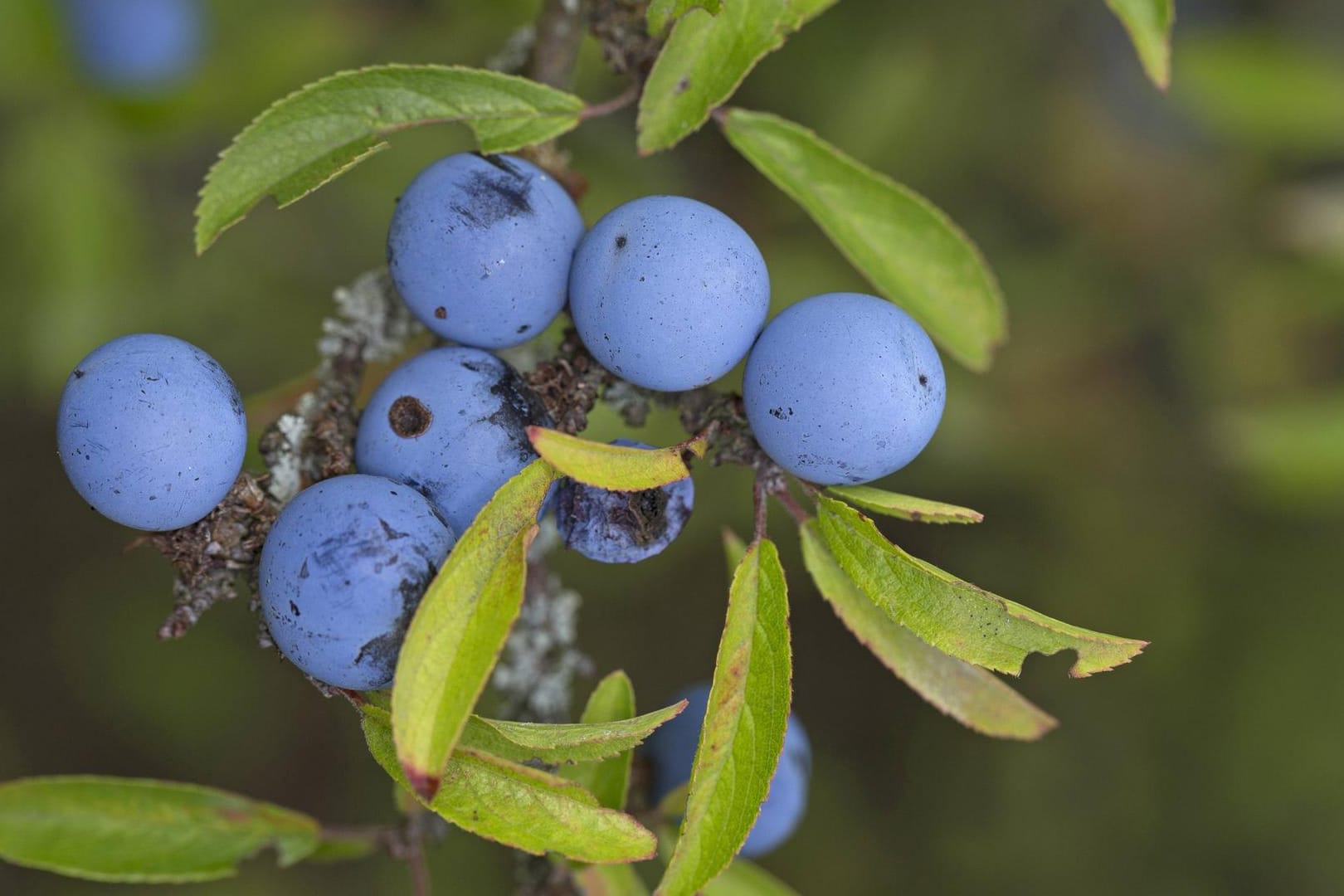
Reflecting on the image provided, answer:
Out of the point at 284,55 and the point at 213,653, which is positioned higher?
the point at 284,55

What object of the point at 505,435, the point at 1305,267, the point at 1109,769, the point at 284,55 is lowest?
the point at 1109,769

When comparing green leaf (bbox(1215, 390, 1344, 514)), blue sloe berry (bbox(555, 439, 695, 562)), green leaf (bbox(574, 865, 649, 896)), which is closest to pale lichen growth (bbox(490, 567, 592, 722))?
green leaf (bbox(574, 865, 649, 896))

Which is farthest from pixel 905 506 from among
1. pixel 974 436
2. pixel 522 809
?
pixel 974 436

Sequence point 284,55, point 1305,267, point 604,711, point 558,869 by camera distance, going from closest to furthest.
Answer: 1. point 604,711
2. point 558,869
3. point 284,55
4. point 1305,267

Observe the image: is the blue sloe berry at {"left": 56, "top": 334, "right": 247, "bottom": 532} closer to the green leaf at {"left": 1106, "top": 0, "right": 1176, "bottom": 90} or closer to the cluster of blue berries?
the cluster of blue berries

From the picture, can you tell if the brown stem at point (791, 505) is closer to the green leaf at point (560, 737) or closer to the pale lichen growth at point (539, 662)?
the green leaf at point (560, 737)

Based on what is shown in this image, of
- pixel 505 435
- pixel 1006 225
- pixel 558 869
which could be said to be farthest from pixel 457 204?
pixel 1006 225

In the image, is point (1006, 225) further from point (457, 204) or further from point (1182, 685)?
point (457, 204)

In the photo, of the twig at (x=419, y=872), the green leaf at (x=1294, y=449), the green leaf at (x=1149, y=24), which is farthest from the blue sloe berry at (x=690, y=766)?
the green leaf at (x=1294, y=449)
